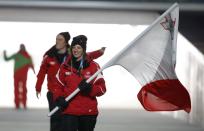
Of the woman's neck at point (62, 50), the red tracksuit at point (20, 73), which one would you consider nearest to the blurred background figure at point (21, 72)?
the red tracksuit at point (20, 73)

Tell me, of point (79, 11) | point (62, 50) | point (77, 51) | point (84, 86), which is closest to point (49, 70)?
point (62, 50)

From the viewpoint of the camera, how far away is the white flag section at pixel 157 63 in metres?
8.73

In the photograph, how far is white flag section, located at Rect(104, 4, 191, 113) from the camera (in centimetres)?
873

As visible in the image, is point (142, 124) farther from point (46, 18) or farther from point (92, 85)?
point (92, 85)

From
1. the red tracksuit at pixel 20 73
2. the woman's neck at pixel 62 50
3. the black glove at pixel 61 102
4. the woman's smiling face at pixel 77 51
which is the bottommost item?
the black glove at pixel 61 102

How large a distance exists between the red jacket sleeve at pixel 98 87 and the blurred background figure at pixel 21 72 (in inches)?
320

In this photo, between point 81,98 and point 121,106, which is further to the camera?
point 121,106

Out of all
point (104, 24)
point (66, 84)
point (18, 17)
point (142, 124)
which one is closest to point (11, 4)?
point (18, 17)

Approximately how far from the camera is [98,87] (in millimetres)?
8633

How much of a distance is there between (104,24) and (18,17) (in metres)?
1.51

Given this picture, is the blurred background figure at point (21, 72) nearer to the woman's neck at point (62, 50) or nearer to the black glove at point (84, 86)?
the woman's neck at point (62, 50)

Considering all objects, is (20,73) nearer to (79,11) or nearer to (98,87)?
(79,11)

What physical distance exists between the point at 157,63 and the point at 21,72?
8493 mm

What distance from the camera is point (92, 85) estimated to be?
864 cm
